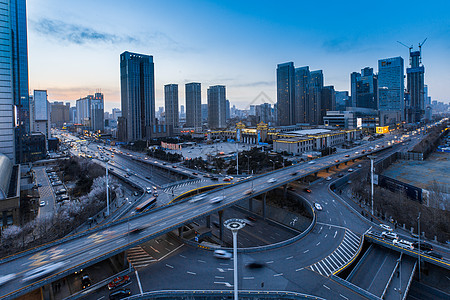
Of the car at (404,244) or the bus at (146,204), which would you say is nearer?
the car at (404,244)

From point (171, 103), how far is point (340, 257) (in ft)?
461

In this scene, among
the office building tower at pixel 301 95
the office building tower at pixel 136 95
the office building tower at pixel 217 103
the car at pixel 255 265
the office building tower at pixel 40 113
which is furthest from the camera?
the office building tower at pixel 217 103

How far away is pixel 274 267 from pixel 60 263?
13.2 metres

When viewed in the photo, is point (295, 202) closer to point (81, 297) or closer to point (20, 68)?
point (81, 297)

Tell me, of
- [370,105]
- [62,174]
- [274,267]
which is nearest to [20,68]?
[62,174]

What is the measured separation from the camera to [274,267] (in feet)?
54.5

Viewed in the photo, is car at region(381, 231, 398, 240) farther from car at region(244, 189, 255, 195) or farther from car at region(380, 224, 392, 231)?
car at region(244, 189, 255, 195)

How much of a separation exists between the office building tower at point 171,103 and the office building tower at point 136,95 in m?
42.7

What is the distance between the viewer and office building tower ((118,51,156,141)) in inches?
3784

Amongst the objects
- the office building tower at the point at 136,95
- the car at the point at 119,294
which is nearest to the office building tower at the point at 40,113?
the office building tower at the point at 136,95

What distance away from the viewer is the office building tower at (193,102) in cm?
15425

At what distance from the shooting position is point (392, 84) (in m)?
143

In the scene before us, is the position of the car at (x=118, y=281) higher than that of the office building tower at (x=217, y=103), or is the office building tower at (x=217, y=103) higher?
the office building tower at (x=217, y=103)

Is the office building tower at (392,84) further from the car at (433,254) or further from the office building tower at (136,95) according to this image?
the car at (433,254)
